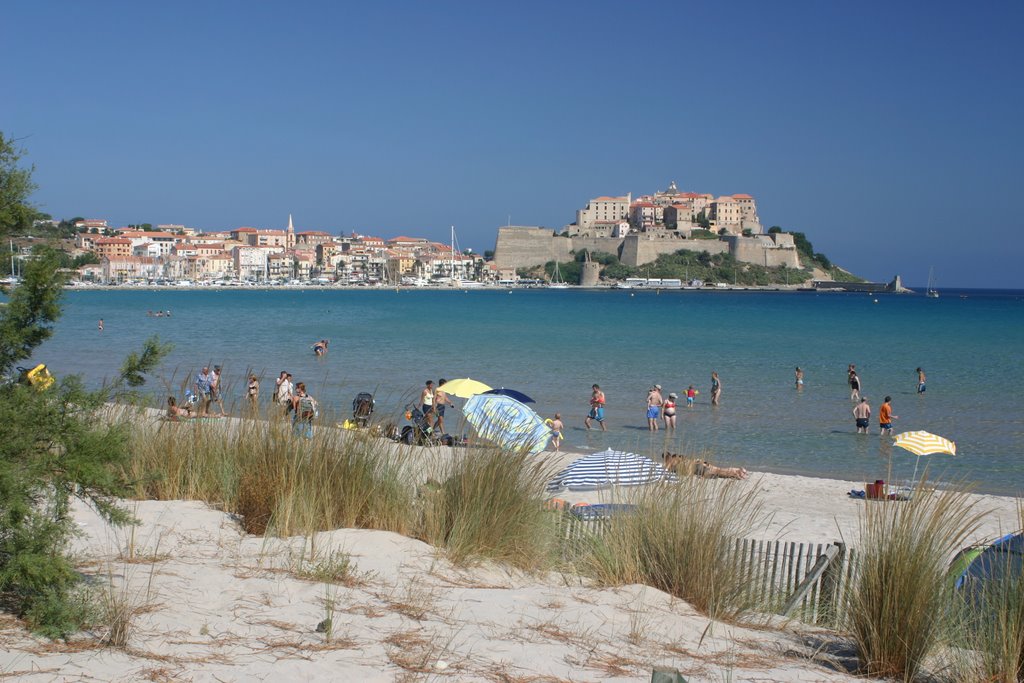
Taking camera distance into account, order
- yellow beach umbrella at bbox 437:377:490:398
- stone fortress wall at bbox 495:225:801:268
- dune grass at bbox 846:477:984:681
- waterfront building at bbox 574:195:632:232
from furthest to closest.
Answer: waterfront building at bbox 574:195:632:232 → stone fortress wall at bbox 495:225:801:268 → yellow beach umbrella at bbox 437:377:490:398 → dune grass at bbox 846:477:984:681

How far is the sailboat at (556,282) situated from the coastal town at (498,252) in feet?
4.34

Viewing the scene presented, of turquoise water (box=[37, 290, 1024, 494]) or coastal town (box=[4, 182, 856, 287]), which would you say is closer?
turquoise water (box=[37, 290, 1024, 494])

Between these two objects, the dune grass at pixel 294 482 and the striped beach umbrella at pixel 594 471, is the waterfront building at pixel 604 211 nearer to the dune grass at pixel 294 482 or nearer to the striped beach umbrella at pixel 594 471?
the striped beach umbrella at pixel 594 471

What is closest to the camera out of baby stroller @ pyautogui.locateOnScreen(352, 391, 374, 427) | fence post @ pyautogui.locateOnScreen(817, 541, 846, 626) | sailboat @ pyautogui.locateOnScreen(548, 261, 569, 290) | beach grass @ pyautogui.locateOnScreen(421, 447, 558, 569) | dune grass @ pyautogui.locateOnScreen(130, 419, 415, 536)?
fence post @ pyautogui.locateOnScreen(817, 541, 846, 626)

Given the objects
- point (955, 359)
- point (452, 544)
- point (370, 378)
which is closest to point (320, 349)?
point (370, 378)

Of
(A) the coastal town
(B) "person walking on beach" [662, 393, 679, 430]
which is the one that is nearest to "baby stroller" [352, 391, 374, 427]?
(B) "person walking on beach" [662, 393, 679, 430]

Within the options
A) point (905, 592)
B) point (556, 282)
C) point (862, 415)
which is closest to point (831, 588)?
point (905, 592)

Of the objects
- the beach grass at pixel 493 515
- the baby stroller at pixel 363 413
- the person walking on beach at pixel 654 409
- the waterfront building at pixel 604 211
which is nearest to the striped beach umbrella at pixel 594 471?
the beach grass at pixel 493 515

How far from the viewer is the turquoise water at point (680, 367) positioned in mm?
15172

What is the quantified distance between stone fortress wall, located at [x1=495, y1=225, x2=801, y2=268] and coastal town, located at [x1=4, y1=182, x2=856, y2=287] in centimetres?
15

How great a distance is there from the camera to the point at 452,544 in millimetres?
4773

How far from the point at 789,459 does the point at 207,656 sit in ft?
40.7

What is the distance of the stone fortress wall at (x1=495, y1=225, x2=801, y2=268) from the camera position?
12838 centimetres

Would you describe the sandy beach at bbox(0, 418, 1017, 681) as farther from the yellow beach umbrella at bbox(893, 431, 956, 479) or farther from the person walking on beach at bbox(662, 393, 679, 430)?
the person walking on beach at bbox(662, 393, 679, 430)
